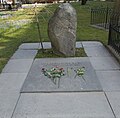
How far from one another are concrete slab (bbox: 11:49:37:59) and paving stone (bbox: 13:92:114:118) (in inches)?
112

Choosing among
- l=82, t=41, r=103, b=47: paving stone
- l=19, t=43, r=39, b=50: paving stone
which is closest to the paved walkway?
l=19, t=43, r=39, b=50: paving stone

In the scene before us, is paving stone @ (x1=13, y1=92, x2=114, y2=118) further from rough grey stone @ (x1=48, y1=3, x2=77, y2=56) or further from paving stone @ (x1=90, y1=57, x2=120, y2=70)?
rough grey stone @ (x1=48, y1=3, x2=77, y2=56)

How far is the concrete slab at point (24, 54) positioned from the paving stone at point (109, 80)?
2.46 m

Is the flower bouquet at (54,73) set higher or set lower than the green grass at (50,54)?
higher

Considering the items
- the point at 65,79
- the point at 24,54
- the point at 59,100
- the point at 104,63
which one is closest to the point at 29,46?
the point at 24,54

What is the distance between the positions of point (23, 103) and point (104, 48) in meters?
4.76

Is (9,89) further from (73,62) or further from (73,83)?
(73,62)

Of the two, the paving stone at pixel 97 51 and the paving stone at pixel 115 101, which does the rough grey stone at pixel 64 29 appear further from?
the paving stone at pixel 115 101

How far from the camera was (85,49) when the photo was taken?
337 inches

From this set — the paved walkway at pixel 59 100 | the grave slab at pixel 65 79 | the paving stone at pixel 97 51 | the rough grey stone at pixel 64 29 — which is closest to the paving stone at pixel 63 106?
the paved walkway at pixel 59 100

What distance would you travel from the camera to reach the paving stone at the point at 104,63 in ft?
21.9

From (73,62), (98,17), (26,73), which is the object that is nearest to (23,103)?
(26,73)

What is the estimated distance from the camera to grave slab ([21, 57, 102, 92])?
208 inches

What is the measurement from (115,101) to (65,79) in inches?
54.1
